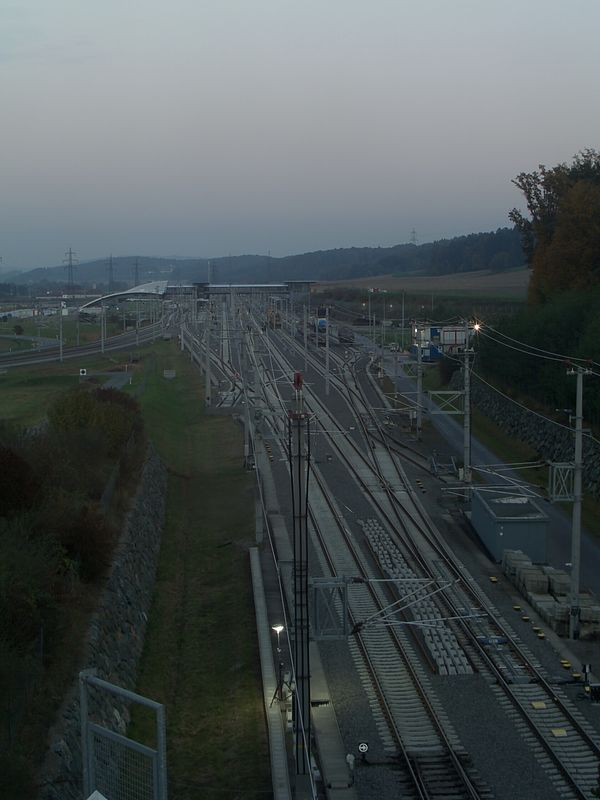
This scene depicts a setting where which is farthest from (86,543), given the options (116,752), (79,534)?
(116,752)

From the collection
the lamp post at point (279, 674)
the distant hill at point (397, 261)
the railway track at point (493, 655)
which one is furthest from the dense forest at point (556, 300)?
the distant hill at point (397, 261)

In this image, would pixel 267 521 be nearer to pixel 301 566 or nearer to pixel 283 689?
pixel 283 689

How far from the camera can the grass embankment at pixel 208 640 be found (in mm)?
9695

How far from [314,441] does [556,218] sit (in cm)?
1779

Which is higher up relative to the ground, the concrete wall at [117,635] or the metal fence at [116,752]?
the metal fence at [116,752]

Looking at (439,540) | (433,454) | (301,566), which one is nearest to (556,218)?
(433,454)

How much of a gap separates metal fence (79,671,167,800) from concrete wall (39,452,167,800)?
0.26 feet

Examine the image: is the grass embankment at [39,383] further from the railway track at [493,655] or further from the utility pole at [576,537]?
the utility pole at [576,537]

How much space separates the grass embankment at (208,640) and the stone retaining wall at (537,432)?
789cm

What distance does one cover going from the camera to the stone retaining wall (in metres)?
22.4

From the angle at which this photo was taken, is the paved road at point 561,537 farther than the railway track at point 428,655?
Yes

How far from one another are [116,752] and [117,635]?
4504 millimetres

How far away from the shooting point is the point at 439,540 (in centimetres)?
→ 1802

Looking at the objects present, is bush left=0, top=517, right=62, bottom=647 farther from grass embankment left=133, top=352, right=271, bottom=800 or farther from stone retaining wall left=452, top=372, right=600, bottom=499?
stone retaining wall left=452, top=372, right=600, bottom=499
